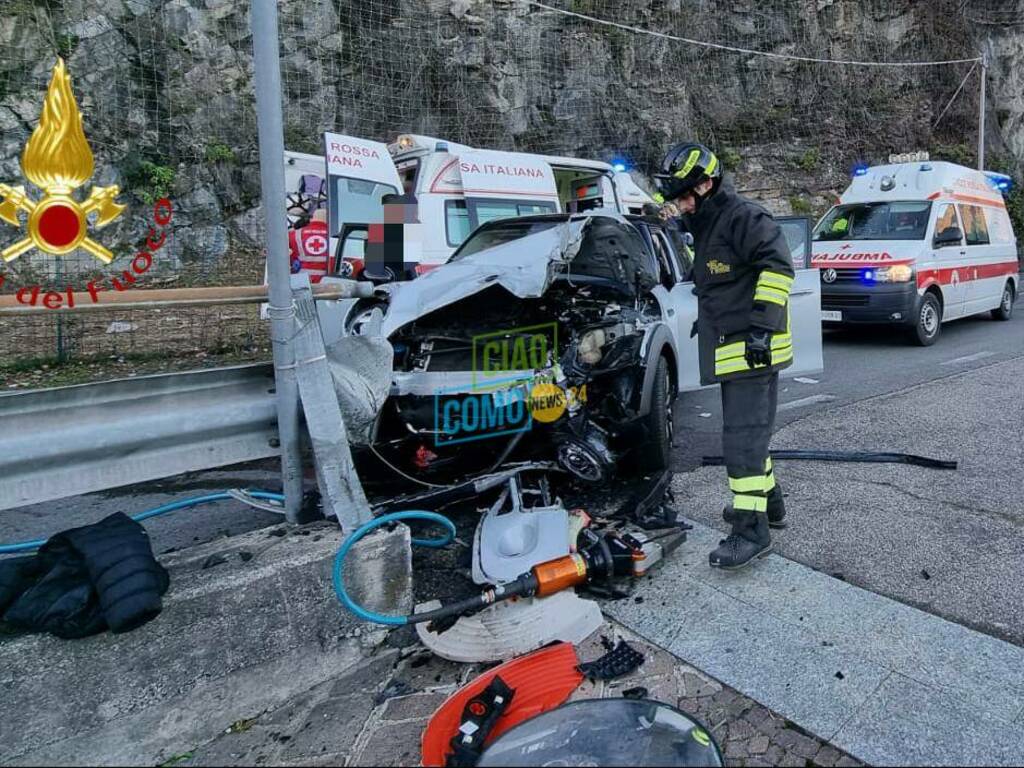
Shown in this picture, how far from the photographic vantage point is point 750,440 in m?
3.21

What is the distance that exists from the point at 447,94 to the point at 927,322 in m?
10.5

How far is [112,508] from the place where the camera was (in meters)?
4.39

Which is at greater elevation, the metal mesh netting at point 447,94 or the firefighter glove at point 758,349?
the metal mesh netting at point 447,94

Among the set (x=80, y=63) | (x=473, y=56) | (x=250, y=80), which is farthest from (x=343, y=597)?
(x=473, y=56)

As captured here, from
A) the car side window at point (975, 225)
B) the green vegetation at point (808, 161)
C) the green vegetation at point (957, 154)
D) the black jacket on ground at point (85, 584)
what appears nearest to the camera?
the black jacket on ground at point (85, 584)

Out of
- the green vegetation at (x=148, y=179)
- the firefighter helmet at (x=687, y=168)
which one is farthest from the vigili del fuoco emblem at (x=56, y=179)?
the green vegetation at (x=148, y=179)

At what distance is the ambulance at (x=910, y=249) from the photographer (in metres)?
9.00

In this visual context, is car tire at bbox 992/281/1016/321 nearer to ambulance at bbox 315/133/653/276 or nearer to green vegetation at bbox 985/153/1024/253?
ambulance at bbox 315/133/653/276

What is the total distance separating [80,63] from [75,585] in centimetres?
1169

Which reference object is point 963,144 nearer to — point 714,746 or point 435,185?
point 435,185

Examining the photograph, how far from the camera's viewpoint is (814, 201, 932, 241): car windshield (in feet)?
31.1

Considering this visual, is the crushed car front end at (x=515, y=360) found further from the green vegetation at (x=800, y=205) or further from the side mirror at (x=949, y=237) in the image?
the green vegetation at (x=800, y=205)

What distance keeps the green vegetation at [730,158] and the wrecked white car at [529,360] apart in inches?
610

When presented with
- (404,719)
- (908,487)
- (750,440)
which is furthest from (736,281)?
(404,719)
